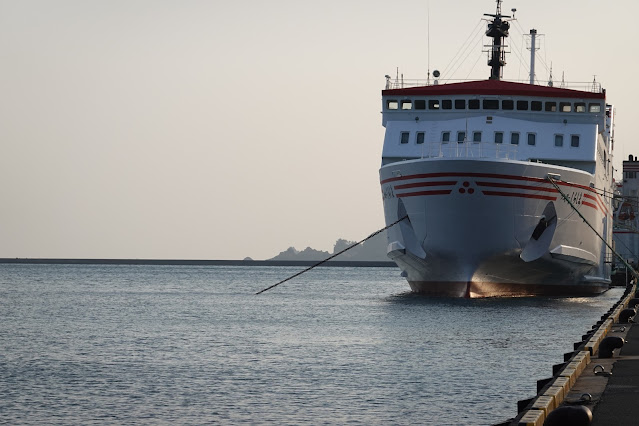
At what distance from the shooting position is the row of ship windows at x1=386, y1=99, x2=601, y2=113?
48.3 meters

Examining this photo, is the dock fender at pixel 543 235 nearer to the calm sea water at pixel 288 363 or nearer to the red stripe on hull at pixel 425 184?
the calm sea water at pixel 288 363

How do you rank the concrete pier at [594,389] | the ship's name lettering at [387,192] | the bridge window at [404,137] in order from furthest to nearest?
the bridge window at [404,137]
the ship's name lettering at [387,192]
the concrete pier at [594,389]

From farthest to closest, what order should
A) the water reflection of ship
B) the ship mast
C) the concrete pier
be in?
the water reflection of ship, the ship mast, the concrete pier

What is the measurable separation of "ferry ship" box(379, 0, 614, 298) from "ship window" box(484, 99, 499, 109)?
4 centimetres

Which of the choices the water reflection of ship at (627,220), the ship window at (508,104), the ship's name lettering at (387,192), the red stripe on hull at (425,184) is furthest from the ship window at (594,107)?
the water reflection of ship at (627,220)

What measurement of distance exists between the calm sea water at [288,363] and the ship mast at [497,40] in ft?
56.6

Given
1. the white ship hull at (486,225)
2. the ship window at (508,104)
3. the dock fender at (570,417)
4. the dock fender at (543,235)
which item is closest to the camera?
the dock fender at (570,417)

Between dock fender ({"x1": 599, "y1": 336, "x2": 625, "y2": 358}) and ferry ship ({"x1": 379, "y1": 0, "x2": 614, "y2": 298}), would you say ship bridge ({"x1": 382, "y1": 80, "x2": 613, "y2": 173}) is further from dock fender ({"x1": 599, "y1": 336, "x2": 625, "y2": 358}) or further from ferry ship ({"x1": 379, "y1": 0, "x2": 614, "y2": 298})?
dock fender ({"x1": 599, "y1": 336, "x2": 625, "y2": 358})

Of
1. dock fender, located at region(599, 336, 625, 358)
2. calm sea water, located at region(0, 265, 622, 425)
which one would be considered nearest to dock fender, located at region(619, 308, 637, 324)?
calm sea water, located at region(0, 265, 622, 425)

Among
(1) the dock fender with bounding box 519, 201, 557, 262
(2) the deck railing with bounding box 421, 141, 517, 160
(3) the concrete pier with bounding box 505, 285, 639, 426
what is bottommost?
(3) the concrete pier with bounding box 505, 285, 639, 426

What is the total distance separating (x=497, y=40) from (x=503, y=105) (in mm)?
13748

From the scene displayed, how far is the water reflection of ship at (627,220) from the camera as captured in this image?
82438mm

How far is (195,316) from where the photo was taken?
45.9m

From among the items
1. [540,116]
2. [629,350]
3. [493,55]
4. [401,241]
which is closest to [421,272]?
[401,241]
